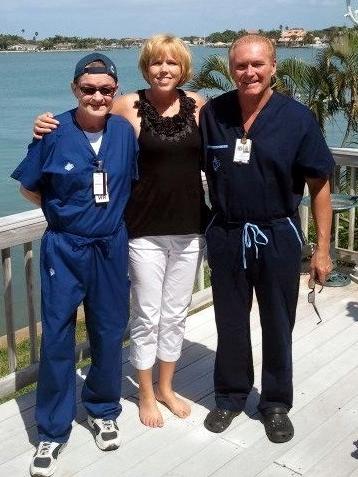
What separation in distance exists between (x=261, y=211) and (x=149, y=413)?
109 cm

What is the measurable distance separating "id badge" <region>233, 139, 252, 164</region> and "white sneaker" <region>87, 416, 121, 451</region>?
1.25 metres

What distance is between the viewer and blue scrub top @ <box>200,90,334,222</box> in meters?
2.53

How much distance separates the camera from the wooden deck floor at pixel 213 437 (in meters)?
2.66

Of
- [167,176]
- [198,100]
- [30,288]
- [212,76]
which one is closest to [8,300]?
[30,288]

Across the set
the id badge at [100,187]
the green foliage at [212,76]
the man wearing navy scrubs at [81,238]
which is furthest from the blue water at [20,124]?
the id badge at [100,187]

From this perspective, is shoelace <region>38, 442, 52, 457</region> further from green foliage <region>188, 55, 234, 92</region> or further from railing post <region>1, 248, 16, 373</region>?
green foliage <region>188, 55, 234, 92</region>

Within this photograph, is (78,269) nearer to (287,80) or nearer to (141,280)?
(141,280)

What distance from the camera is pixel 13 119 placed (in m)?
36.5

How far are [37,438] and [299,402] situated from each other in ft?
4.05

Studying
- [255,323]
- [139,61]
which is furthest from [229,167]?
[255,323]

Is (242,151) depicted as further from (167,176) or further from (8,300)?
(8,300)

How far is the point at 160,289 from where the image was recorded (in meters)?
2.90

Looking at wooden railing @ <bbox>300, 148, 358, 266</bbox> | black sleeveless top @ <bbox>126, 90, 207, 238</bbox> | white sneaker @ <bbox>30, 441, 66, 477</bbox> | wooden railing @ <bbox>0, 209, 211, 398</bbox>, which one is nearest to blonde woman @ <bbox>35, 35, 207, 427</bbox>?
black sleeveless top @ <bbox>126, 90, 207, 238</bbox>

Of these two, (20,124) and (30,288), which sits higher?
(30,288)
